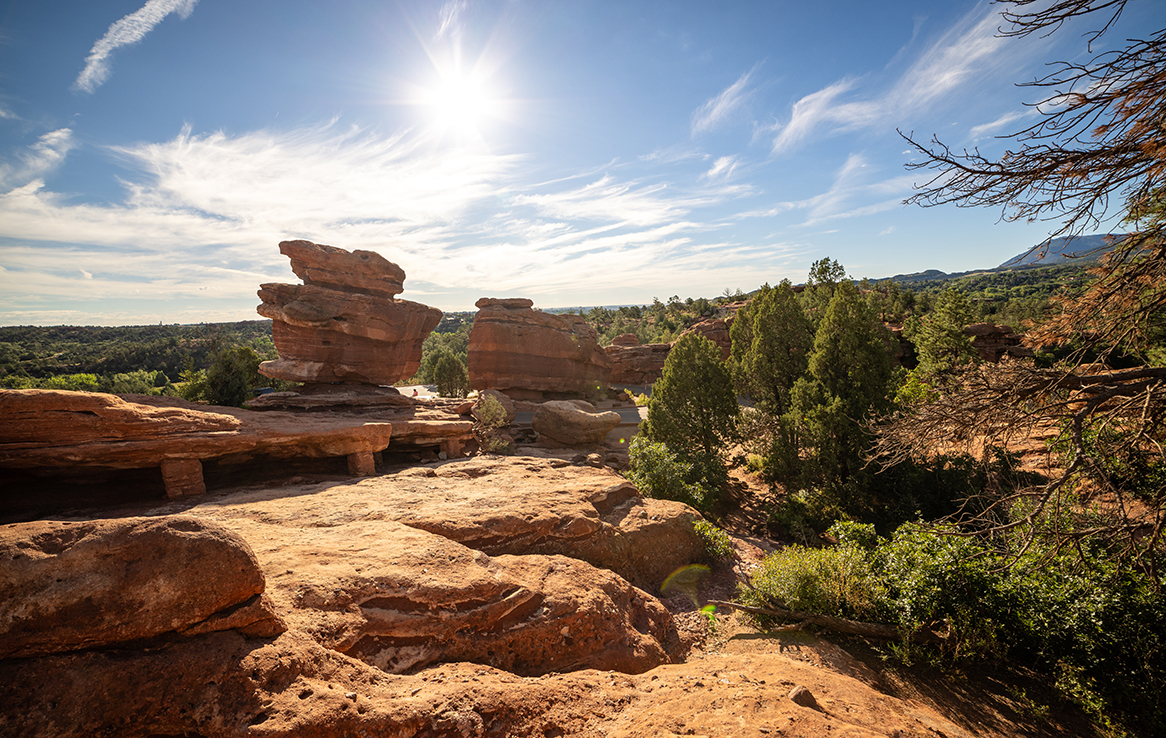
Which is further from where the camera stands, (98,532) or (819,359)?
(819,359)

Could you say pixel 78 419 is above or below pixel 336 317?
below

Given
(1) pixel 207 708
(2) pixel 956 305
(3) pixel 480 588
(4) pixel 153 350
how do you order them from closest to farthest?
1. (1) pixel 207 708
2. (3) pixel 480 588
3. (2) pixel 956 305
4. (4) pixel 153 350

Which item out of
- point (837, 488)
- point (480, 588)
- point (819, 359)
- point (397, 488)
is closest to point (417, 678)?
point (480, 588)

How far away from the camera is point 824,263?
170 feet

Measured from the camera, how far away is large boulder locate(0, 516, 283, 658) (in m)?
3.61

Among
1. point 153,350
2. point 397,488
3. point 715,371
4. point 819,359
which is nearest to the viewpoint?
point 397,488

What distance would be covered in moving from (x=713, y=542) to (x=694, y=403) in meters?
9.22

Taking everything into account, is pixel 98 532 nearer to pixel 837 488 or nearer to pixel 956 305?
pixel 837 488

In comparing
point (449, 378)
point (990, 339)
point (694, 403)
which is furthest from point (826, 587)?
point (990, 339)

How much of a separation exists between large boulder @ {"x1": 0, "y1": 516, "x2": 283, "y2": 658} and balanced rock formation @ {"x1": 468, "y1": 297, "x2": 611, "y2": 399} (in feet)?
105

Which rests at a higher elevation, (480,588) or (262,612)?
(262,612)

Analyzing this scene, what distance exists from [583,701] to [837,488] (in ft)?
46.8

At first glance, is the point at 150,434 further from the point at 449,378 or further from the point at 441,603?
the point at 449,378

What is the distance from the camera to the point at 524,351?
121 ft
